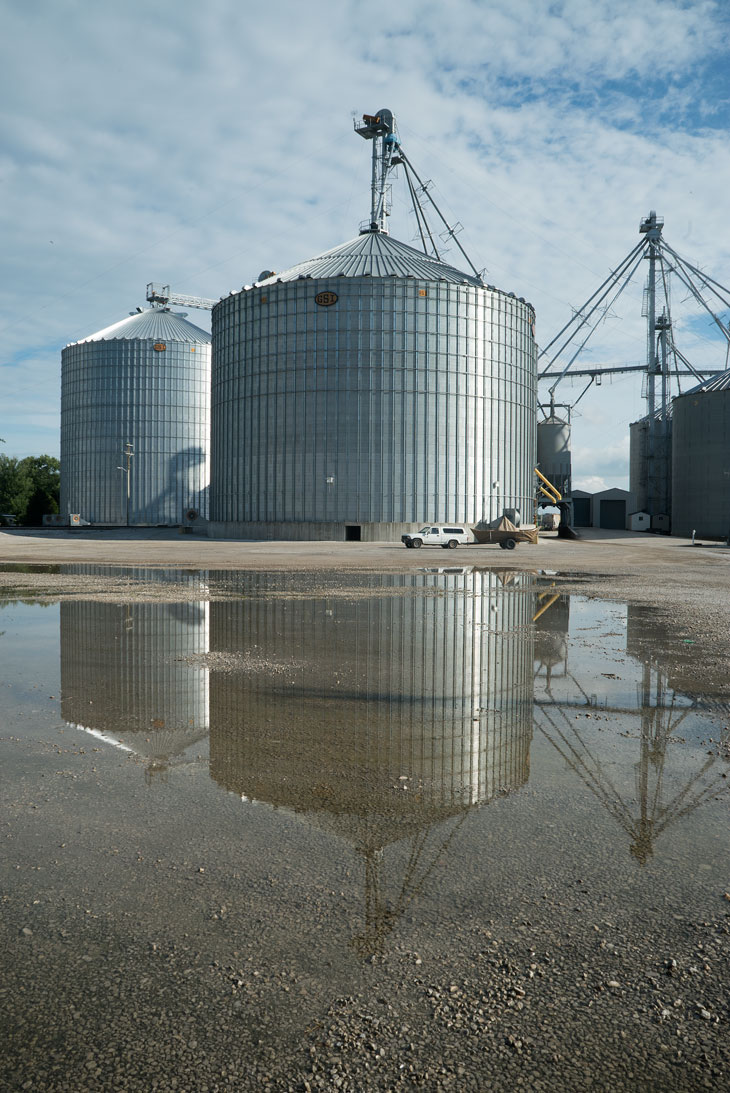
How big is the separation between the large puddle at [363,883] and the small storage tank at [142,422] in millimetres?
88256

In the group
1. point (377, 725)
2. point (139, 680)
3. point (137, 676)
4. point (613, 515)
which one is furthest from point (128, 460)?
point (377, 725)

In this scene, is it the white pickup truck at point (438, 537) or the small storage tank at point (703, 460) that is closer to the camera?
the white pickup truck at point (438, 537)

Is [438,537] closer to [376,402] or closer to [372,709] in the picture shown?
[376,402]

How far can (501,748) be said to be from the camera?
6582 millimetres

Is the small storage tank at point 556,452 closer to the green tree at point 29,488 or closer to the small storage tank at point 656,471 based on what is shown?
the small storage tank at point 656,471

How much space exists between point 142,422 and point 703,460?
62.9 meters

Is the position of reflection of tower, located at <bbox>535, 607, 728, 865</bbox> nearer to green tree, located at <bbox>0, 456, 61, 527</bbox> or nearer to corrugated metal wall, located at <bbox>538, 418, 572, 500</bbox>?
corrugated metal wall, located at <bbox>538, 418, 572, 500</bbox>

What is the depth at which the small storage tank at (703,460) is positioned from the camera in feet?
246

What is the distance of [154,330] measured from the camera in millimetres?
96062

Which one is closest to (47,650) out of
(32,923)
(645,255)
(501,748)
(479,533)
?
(501,748)

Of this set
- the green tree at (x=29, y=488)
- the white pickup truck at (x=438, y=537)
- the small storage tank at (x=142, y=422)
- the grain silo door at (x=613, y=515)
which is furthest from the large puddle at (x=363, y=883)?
the green tree at (x=29, y=488)

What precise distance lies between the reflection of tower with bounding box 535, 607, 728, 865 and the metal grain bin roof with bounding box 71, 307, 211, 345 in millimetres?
93839

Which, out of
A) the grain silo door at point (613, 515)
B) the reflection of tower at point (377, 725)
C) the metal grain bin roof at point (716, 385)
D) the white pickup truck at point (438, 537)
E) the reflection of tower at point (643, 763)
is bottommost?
the reflection of tower at point (643, 763)

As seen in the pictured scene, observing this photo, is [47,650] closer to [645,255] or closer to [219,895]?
[219,895]
